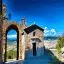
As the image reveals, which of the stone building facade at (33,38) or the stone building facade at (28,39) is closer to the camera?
the stone building facade at (28,39)

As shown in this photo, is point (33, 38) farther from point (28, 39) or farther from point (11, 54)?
point (11, 54)

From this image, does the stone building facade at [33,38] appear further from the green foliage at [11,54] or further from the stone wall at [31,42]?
the green foliage at [11,54]

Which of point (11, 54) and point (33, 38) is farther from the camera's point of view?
point (11, 54)

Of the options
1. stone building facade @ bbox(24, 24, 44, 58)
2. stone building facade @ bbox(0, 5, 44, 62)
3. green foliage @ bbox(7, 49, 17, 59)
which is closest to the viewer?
stone building facade @ bbox(0, 5, 44, 62)

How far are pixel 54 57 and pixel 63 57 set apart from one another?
387mm

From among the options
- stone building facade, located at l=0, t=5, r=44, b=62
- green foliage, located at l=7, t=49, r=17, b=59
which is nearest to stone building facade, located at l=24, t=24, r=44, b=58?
stone building facade, located at l=0, t=5, r=44, b=62

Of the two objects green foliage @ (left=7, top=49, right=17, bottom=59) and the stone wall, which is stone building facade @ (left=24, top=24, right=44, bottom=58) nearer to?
the stone wall

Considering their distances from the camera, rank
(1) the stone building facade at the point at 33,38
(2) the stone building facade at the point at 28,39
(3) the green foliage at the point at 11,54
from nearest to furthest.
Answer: (2) the stone building facade at the point at 28,39
(1) the stone building facade at the point at 33,38
(3) the green foliage at the point at 11,54

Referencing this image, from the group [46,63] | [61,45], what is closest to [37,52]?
[61,45]

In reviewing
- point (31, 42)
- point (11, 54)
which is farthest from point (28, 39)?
point (11, 54)

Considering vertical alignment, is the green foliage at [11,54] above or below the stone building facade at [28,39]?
below

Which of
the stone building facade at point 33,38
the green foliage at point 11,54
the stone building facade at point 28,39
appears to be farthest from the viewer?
the green foliage at point 11,54

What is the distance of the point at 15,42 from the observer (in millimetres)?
13695

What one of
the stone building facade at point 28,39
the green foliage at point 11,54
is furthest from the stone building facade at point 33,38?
the green foliage at point 11,54
